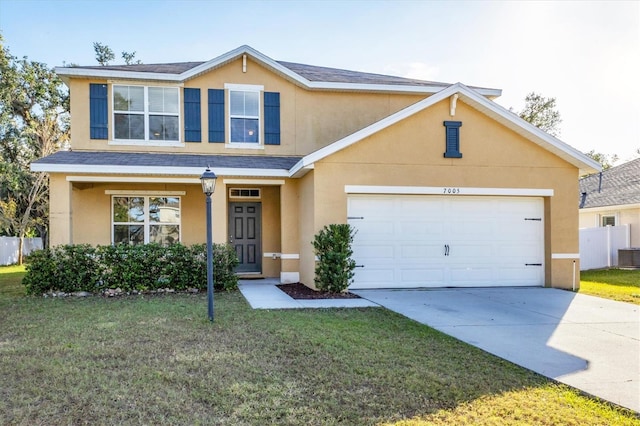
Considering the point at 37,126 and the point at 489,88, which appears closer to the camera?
the point at 489,88

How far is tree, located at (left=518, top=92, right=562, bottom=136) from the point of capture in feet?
103

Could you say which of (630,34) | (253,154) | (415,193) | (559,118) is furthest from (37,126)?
(559,118)

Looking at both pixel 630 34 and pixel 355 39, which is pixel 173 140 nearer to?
pixel 355 39

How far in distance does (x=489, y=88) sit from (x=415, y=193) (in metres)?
5.62

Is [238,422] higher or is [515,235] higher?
[515,235]

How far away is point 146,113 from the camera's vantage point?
12945 millimetres

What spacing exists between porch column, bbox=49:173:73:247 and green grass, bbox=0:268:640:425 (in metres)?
4.12

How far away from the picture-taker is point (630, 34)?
10.1 metres

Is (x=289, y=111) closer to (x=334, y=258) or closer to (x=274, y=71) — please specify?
(x=274, y=71)

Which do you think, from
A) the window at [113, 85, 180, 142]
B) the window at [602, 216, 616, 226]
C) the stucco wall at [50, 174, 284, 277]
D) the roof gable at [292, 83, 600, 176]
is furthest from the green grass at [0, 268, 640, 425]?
the window at [602, 216, 616, 226]

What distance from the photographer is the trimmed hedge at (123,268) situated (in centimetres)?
1026

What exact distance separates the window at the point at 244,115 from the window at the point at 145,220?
2706 millimetres

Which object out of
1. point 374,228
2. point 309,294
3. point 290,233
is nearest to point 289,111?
point 290,233

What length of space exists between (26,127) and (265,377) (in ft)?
77.4
